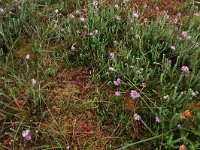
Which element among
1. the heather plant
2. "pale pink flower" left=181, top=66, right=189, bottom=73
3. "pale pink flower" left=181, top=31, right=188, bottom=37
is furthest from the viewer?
"pale pink flower" left=181, top=31, right=188, bottom=37

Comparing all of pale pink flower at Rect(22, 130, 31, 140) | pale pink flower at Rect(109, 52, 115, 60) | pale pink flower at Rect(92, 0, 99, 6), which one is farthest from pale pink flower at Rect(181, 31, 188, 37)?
pale pink flower at Rect(22, 130, 31, 140)

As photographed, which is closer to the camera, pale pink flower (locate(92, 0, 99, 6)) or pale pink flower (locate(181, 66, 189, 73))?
pale pink flower (locate(181, 66, 189, 73))

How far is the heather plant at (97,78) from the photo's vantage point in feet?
9.46

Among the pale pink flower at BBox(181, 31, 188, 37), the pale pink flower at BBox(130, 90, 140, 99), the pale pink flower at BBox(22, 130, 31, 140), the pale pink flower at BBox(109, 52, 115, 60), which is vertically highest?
the pale pink flower at BBox(181, 31, 188, 37)

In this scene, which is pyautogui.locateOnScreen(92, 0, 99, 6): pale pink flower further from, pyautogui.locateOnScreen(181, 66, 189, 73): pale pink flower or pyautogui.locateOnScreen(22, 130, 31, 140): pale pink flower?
pyautogui.locateOnScreen(22, 130, 31, 140): pale pink flower

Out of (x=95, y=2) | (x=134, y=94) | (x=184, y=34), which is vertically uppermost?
(x=95, y=2)

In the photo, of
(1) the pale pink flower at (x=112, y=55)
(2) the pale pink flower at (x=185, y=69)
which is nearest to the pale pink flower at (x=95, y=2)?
(1) the pale pink flower at (x=112, y=55)

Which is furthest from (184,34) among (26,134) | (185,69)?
(26,134)

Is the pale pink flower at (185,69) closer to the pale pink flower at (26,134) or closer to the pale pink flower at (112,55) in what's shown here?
the pale pink flower at (112,55)

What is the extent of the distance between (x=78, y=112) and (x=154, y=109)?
743 mm

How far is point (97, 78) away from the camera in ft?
10.9

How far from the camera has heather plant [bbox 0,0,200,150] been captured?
288cm

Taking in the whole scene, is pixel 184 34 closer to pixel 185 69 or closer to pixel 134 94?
pixel 185 69

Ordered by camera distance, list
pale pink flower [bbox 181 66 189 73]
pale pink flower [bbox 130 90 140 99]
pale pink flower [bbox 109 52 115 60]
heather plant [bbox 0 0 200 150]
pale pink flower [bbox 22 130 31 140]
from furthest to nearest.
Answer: pale pink flower [bbox 109 52 115 60] < pale pink flower [bbox 181 66 189 73] < pale pink flower [bbox 130 90 140 99] < heather plant [bbox 0 0 200 150] < pale pink flower [bbox 22 130 31 140]
